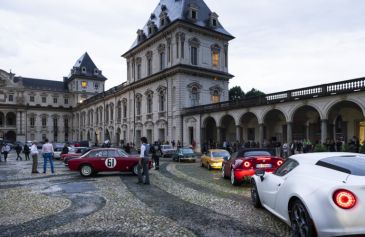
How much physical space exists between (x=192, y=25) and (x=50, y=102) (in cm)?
6071

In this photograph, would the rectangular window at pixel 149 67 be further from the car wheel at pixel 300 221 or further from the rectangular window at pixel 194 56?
the car wheel at pixel 300 221

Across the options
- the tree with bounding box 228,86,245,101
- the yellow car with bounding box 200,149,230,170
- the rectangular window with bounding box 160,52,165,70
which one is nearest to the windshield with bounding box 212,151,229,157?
the yellow car with bounding box 200,149,230,170

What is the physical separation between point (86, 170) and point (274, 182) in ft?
34.4

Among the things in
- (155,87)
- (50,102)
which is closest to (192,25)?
(155,87)

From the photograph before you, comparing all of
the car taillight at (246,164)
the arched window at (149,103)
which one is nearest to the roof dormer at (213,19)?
the arched window at (149,103)

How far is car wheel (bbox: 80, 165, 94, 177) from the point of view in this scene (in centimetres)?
1418

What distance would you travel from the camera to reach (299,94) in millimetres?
26016

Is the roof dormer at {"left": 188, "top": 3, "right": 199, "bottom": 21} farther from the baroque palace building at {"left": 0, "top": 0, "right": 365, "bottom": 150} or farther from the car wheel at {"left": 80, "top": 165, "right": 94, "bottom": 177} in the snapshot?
the car wheel at {"left": 80, "top": 165, "right": 94, "bottom": 177}

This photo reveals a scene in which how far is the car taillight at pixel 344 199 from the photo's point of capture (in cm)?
387

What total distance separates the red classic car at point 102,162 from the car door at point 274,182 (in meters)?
8.23

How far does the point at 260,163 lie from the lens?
10.6 m

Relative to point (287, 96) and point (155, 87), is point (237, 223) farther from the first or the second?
point (155, 87)

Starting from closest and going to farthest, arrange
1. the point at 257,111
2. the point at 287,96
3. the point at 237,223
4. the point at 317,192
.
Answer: the point at 317,192, the point at 237,223, the point at 287,96, the point at 257,111

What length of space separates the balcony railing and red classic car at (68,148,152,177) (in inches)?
636
